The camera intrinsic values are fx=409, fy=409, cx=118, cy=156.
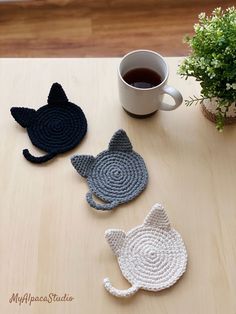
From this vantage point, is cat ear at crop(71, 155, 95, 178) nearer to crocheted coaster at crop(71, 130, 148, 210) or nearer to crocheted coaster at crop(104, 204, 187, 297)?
crocheted coaster at crop(71, 130, 148, 210)

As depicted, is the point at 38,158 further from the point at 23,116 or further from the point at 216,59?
the point at 216,59

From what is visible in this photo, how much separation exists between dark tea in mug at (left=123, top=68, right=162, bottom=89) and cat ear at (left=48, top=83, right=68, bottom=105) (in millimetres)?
118

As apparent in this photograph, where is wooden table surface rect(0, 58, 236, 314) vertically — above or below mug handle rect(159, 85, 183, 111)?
below

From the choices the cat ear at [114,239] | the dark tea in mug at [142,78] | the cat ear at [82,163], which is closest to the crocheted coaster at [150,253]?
the cat ear at [114,239]

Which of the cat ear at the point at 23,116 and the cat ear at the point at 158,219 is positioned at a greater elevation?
the cat ear at the point at 23,116

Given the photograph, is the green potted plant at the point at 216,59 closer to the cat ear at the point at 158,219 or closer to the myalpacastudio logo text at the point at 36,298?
the cat ear at the point at 158,219

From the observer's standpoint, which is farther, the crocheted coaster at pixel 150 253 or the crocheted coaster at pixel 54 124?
the crocheted coaster at pixel 54 124

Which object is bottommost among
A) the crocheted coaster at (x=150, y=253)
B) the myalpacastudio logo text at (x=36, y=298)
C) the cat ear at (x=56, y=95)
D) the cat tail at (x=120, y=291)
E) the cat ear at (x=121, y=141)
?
the myalpacastudio logo text at (x=36, y=298)

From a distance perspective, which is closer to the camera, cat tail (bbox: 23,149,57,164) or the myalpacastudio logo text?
the myalpacastudio logo text

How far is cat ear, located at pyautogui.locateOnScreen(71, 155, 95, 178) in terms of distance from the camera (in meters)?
0.69

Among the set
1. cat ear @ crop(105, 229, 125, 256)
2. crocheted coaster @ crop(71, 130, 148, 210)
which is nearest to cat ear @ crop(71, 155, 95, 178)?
crocheted coaster @ crop(71, 130, 148, 210)

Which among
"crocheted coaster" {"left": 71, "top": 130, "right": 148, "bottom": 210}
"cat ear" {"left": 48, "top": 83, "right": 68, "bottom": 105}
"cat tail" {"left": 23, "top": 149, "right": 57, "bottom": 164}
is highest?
"cat ear" {"left": 48, "top": 83, "right": 68, "bottom": 105}

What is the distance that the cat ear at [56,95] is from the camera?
74 centimetres

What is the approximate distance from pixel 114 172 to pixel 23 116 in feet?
0.64
